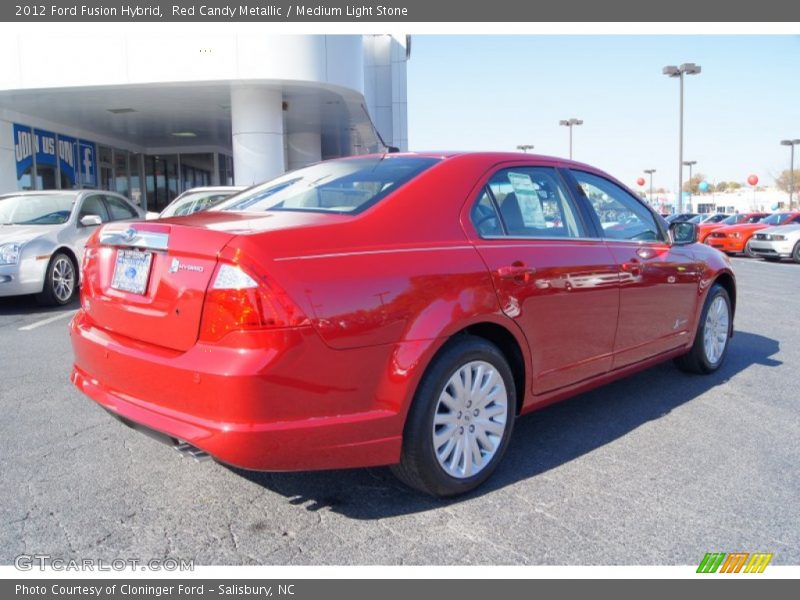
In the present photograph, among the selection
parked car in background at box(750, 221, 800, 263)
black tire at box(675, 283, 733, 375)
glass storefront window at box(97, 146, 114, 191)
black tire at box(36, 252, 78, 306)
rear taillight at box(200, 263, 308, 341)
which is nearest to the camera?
rear taillight at box(200, 263, 308, 341)

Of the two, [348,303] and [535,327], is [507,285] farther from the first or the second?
[348,303]

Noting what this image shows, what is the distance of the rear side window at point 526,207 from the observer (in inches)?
137

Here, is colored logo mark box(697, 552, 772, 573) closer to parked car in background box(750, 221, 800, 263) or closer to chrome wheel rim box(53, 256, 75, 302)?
chrome wheel rim box(53, 256, 75, 302)

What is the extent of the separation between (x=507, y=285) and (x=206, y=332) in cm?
146

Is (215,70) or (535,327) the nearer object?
(535,327)

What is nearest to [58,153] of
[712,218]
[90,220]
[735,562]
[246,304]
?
[90,220]

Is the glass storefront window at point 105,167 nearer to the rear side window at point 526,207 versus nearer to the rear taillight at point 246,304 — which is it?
the rear side window at point 526,207

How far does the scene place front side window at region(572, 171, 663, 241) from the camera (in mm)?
4266

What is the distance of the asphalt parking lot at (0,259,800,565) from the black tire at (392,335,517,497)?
107 millimetres

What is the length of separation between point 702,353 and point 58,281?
24.7 ft

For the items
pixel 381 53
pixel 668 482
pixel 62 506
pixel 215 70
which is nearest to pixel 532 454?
pixel 668 482

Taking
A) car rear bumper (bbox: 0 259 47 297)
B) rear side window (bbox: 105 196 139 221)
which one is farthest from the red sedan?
rear side window (bbox: 105 196 139 221)

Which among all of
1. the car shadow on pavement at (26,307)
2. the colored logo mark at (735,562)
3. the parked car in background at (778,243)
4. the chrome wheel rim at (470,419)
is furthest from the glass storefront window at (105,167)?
the colored logo mark at (735,562)

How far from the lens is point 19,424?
4.14 m
